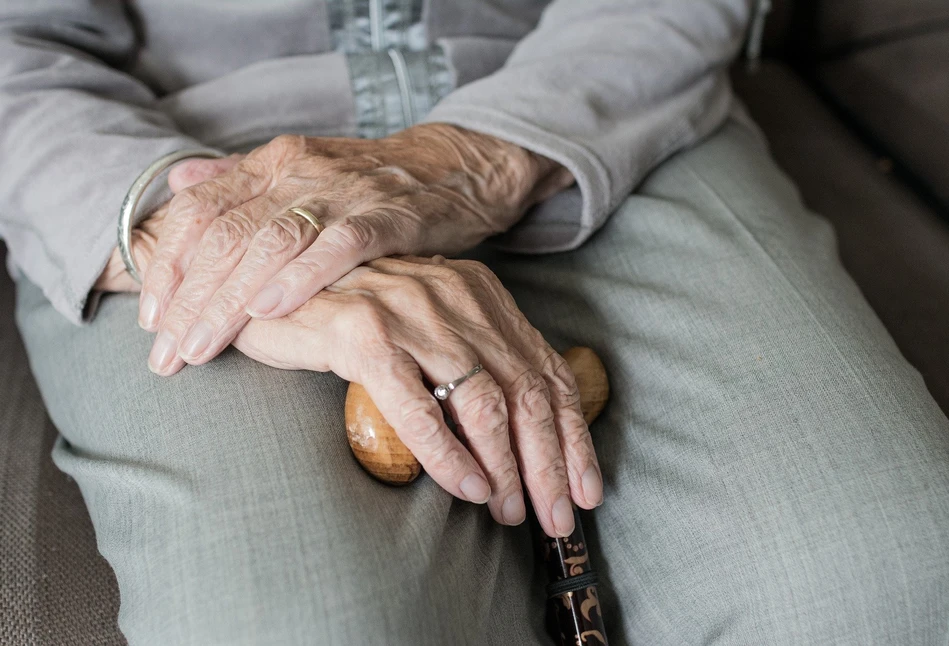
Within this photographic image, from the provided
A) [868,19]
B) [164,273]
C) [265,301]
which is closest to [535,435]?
[265,301]

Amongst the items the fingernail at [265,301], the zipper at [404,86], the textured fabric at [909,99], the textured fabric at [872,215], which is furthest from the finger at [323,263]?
the textured fabric at [909,99]

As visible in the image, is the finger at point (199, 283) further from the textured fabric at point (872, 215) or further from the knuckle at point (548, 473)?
the textured fabric at point (872, 215)

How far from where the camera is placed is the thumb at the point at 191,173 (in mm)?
706

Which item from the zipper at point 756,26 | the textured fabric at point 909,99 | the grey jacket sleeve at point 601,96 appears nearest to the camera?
the grey jacket sleeve at point 601,96

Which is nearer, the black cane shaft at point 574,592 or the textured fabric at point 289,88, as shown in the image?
the black cane shaft at point 574,592

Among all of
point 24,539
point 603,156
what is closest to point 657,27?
point 603,156

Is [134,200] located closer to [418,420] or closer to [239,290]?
[239,290]

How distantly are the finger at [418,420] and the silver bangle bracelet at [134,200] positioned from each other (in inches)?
11.3

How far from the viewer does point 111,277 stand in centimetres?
71

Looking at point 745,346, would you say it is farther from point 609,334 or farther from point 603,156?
point 603,156

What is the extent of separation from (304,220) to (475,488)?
0.27 metres

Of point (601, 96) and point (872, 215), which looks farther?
point (872, 215)

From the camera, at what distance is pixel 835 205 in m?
1.16

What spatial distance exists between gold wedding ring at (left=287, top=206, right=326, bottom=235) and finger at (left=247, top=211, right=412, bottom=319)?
12 mm
